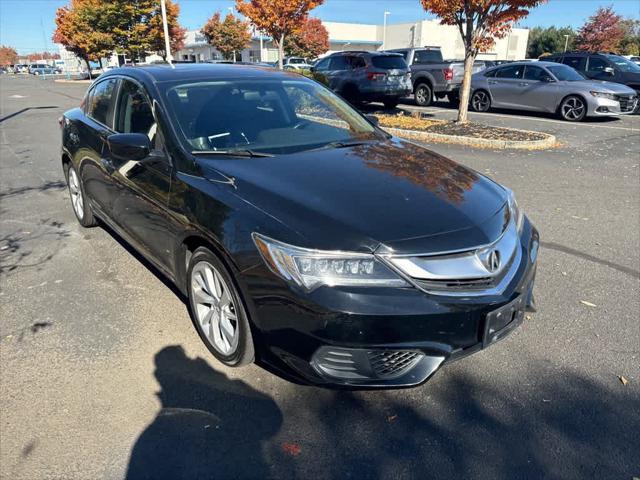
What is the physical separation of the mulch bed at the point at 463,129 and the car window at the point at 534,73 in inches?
138

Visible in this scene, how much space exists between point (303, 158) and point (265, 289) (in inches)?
43.7

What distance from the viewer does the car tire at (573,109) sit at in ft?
43.8

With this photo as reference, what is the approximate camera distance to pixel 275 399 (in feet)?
9.12

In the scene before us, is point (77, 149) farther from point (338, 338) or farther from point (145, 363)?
point (338, 338)

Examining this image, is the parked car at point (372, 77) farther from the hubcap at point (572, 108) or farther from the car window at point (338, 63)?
the hubcap at point (572, 108)

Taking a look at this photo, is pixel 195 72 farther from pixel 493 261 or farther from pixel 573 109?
pixel 573 109

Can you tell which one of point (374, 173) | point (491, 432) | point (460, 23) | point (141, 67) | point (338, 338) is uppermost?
point (460, 23)

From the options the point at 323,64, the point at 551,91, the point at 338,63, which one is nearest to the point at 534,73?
the point at 551,91

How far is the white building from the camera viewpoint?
212 feet

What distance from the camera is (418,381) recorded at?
2.46m

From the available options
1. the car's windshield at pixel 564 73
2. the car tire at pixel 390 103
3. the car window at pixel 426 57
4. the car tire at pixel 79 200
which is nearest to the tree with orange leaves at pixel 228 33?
the car window at pixel 426 57

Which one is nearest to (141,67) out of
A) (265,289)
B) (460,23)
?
(265,289)

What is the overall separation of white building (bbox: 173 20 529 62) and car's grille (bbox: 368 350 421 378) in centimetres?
6092

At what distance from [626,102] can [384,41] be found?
61908 millimetres
